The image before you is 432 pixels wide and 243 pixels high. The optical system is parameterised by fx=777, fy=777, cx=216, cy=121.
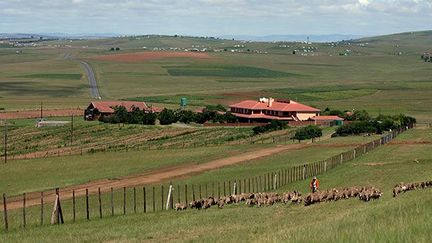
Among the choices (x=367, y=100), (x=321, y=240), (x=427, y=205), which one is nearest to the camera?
(x=321, y=240)

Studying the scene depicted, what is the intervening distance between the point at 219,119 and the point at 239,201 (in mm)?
79874

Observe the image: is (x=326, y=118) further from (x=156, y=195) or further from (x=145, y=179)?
(x=156, y=195)

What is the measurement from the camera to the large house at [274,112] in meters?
118

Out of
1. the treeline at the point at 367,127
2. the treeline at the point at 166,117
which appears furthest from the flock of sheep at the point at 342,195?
the treeline at the point at 166,117

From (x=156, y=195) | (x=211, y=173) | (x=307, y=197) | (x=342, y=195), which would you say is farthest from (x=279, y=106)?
(x=307, y=197)

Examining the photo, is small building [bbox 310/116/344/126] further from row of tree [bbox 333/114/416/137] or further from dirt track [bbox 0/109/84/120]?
dirt track [bbox 0/109/84/120]

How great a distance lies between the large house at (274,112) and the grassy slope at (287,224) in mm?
74404

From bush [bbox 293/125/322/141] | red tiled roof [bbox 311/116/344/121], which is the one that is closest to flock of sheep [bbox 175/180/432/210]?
bush [bbox 293/125/322/141]

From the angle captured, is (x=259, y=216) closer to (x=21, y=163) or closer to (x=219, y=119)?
(x=21, y=163)

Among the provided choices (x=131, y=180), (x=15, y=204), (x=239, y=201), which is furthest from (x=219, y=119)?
(x=239, y=201)

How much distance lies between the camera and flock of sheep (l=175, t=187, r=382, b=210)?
99.9ft

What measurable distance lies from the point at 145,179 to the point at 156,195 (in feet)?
31.2

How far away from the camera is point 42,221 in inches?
1208

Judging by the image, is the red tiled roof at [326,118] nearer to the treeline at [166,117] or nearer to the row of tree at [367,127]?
the treeline at [166,117]
